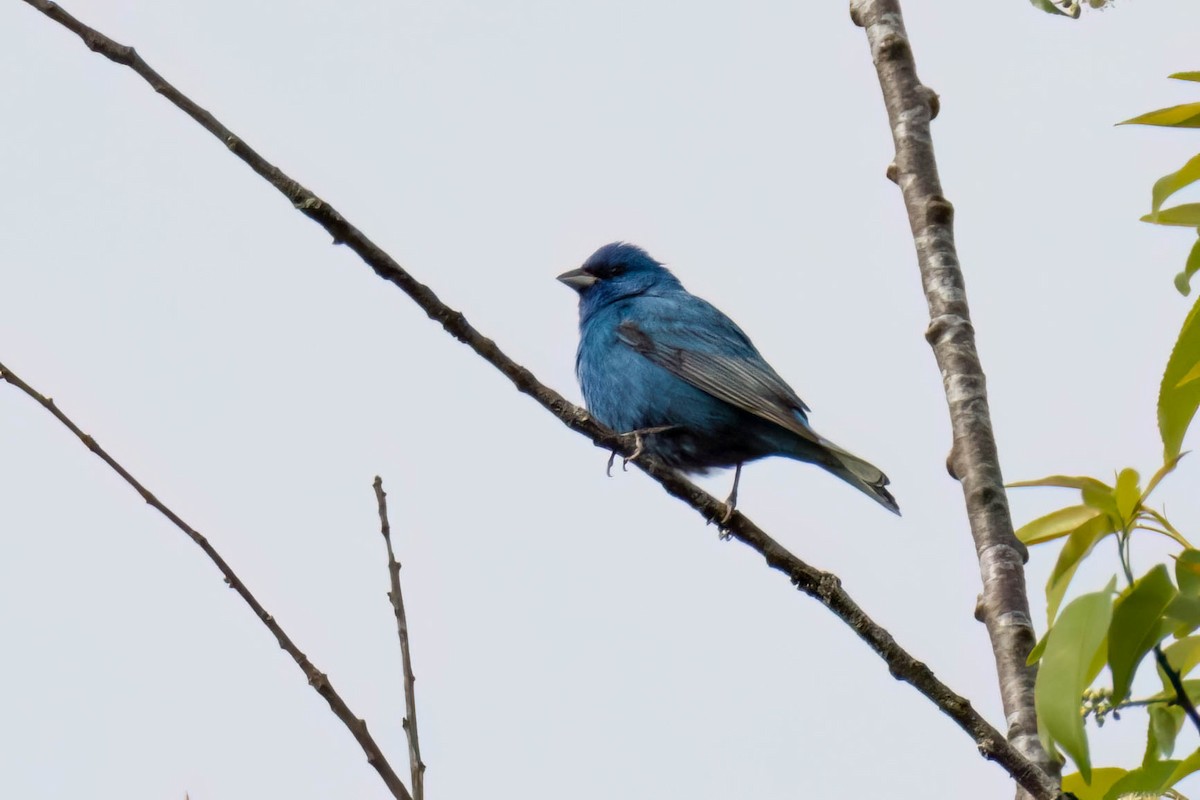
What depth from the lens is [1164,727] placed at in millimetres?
2598

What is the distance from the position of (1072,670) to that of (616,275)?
818cm

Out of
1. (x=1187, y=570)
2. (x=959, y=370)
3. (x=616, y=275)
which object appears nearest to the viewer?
(x=1187, y=570)

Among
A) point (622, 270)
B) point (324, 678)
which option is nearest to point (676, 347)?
point (622, 270)

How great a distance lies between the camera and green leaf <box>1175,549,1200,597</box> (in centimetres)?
246

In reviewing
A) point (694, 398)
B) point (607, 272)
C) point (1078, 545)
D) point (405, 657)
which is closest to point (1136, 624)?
point (1078, 545)

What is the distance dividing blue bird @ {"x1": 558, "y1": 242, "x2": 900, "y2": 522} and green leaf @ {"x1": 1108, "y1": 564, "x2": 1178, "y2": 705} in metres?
5.46

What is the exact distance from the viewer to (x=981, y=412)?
155 inches

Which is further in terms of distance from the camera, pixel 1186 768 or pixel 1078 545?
pixel 1078 545

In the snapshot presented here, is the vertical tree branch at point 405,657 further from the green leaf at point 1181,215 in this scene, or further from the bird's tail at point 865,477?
the bird's tail at point 865,477

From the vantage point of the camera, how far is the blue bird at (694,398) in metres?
8.12

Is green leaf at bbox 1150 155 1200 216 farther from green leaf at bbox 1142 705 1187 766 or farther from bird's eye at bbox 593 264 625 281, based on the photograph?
bird's eye at bbox 593 264 625 281

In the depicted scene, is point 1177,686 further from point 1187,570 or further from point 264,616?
point 264,616

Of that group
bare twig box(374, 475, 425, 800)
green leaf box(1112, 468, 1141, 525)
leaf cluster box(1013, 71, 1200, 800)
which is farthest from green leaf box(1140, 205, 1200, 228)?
bare twig box(374, 475, 425, 800)

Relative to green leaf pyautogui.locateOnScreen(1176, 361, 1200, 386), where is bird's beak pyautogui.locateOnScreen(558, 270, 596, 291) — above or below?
above
